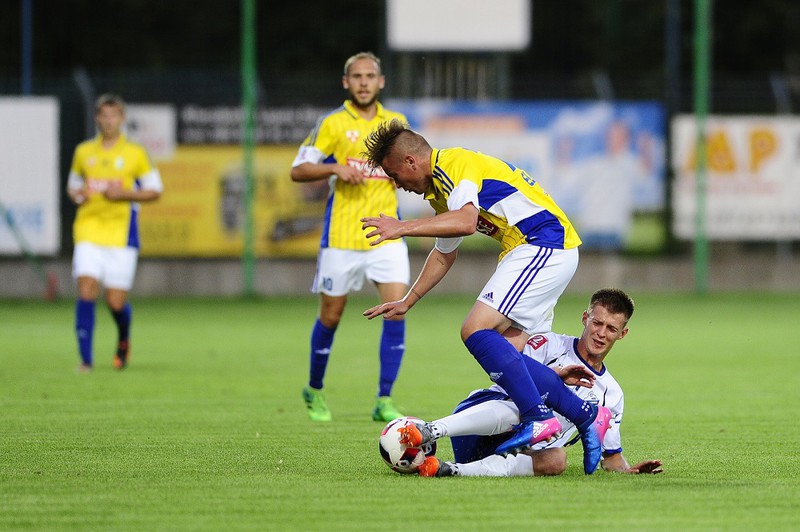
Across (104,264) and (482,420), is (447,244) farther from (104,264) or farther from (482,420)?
(104,264)

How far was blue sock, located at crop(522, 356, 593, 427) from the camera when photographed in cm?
676

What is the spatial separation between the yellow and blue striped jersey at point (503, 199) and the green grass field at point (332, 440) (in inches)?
45.6

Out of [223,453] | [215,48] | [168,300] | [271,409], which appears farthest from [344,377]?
[215,48]

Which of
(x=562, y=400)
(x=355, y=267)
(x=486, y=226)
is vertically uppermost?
(x=486, y=226)

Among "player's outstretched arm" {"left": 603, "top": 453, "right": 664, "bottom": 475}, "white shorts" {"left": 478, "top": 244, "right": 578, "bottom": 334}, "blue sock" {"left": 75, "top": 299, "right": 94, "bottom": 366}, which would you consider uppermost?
"white shorts" {"left": 478, "top": 244, "right": 578, "bottom": 334}

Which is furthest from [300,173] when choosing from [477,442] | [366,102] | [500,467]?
[500,467]

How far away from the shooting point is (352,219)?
384 inches

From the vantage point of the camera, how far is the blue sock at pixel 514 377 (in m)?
6.70

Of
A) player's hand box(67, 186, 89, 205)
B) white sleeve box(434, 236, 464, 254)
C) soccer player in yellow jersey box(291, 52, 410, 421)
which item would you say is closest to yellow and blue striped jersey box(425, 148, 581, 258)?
white sleeve box(434, 236, 464, 254)

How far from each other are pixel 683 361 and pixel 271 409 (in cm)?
507

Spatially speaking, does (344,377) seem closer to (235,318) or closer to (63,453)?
(63,453)

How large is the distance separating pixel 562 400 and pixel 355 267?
327 centimetres

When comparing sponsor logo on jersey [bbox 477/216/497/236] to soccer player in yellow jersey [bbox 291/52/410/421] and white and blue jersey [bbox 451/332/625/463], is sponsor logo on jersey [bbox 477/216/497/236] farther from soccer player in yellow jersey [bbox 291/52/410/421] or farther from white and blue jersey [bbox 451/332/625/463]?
soccer player in yellow jersey [bbox 291/52/410/421]

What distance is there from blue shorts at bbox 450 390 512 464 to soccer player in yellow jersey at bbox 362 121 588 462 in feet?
0.66
